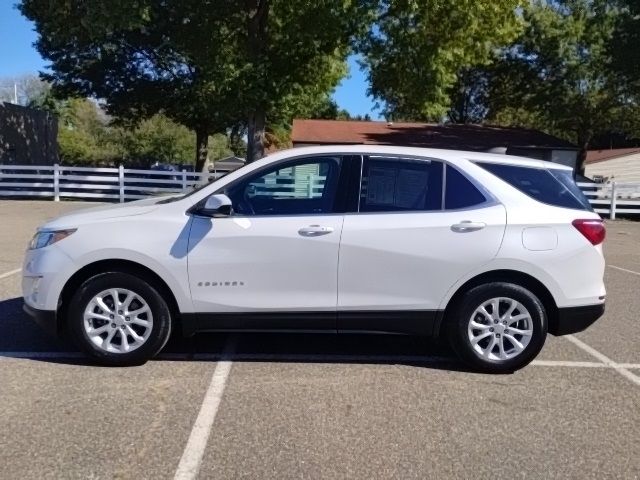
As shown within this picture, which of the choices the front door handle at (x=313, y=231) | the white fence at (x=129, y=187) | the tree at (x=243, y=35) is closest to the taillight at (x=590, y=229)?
the front door handle at (x=313, y=231)

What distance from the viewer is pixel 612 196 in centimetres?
2294

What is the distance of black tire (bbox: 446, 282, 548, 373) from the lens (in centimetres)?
526

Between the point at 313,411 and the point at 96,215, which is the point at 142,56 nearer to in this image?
the point at 96,215

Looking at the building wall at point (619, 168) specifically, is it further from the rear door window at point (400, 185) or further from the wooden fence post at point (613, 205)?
the rear door window at point (400, 185)

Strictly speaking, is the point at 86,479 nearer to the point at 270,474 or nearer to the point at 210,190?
the point at 270,474

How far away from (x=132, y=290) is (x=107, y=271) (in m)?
0.25

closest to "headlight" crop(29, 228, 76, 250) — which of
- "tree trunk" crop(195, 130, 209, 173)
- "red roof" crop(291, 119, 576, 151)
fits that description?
"red roof" crop(291, 119, 576, 151)

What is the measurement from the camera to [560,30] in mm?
37969

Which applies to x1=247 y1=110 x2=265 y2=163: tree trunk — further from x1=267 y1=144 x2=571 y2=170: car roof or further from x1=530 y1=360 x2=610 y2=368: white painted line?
x1=530 y1=360 x2=610 y2=368: white painted line

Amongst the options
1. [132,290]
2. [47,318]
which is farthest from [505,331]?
[47,318]

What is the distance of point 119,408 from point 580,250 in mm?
3649

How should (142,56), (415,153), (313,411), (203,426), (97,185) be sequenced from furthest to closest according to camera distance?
(142,56) < (97,185) < (415,153) < (313,411) < (203,426)

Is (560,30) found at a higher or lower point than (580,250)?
higher

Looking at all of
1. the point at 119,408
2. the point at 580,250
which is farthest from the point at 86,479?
the point at 580,250
